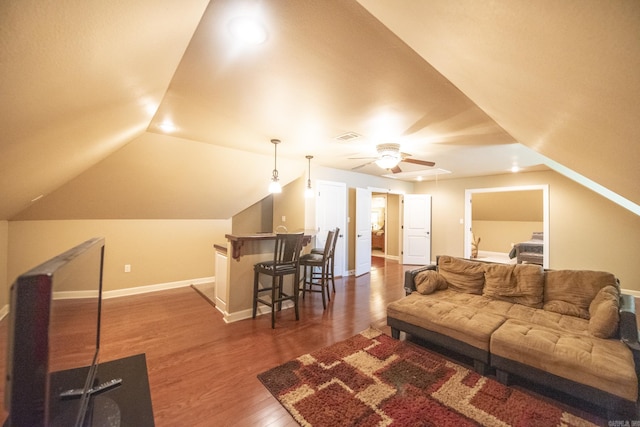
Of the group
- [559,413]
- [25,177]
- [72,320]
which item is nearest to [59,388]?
[72,320]

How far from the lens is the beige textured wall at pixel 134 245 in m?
3.74

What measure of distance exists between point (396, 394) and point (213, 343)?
1883mm

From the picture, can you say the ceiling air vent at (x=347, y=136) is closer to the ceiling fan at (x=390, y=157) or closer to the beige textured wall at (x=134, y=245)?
the ceiling fan at (x=390, y=157)

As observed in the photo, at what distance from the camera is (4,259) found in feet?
11.4

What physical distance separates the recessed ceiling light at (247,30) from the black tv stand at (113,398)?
5.17 feet

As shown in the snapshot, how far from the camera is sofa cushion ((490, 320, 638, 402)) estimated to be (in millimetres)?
1677

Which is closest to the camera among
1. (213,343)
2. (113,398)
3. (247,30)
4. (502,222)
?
(113,398)

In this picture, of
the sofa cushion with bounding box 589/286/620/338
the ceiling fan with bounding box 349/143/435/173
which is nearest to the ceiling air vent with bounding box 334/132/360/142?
the ceiling fan with bounding box 349/143/435/173

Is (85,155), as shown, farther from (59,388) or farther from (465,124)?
(465,124)

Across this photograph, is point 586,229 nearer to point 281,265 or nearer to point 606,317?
point 606,317

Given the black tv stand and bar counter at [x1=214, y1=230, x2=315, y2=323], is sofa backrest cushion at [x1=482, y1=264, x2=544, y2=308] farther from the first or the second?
the black tv stand

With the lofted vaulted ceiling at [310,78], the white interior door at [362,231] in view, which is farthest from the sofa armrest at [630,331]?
the white interior door at [362,231]

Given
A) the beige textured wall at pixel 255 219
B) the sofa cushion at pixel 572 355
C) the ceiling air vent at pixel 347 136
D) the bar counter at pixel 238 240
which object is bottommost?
the sofa cushion at pixel 572 355

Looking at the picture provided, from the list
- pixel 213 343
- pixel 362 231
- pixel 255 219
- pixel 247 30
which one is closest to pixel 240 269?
pixel 213 343
